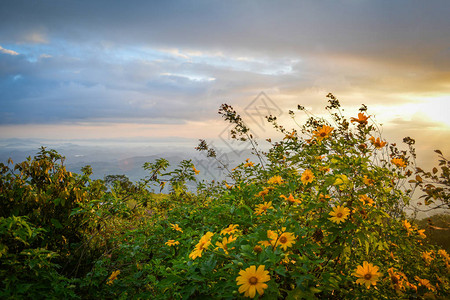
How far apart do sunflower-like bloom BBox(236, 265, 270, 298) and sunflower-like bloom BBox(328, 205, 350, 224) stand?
76 centimetres

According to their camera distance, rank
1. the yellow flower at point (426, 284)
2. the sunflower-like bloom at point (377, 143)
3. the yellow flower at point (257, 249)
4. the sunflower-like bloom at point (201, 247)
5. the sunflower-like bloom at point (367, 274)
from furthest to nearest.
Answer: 1. the sunflower-like bloom at point (377, 143)
2. the yellow flower at point (426, 284)
3. the sunflower-like bloom at point (367, 274)
4. the sunflower-like bloom at point (201, 247)
5. the yellow flower at point (257, 249)

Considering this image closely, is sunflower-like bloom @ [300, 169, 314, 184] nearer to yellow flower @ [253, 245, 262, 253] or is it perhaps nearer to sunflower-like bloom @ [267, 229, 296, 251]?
sunflower-like bloom @ [267, 229, 296, 251]

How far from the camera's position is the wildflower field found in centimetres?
145

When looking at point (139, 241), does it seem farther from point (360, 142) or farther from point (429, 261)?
point (429, 261)

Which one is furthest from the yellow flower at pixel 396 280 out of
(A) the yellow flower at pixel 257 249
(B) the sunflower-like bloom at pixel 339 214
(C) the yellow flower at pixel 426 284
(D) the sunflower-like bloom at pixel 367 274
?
(A) the yellow flower at pixel 257 249

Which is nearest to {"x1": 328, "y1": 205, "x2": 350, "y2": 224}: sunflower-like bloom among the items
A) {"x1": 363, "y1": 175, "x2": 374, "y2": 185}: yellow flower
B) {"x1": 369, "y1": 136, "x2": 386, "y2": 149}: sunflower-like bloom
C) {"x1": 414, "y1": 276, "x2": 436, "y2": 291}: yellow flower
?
{"x1": 363, "y1": 175, "x2": 374, "y2": 185}: yellow flower

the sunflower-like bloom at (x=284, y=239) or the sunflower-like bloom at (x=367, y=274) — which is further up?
the sunflower-like bloom at (x=284, y=239)

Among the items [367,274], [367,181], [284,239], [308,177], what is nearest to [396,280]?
[367,274]

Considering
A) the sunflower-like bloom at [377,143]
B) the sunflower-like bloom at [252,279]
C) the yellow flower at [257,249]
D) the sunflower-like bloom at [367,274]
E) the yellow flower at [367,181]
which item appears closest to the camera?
the sunflower-like bloom at [252,279]

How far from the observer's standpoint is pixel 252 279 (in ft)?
3.95

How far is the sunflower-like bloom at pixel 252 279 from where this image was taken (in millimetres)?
1174

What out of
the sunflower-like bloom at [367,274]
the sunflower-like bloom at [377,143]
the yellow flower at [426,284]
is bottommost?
the yellow flower at [426,284]

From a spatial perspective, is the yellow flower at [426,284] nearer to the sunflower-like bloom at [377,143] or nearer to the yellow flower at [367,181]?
the yellow flower at [367,181]

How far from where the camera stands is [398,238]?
2.14m
